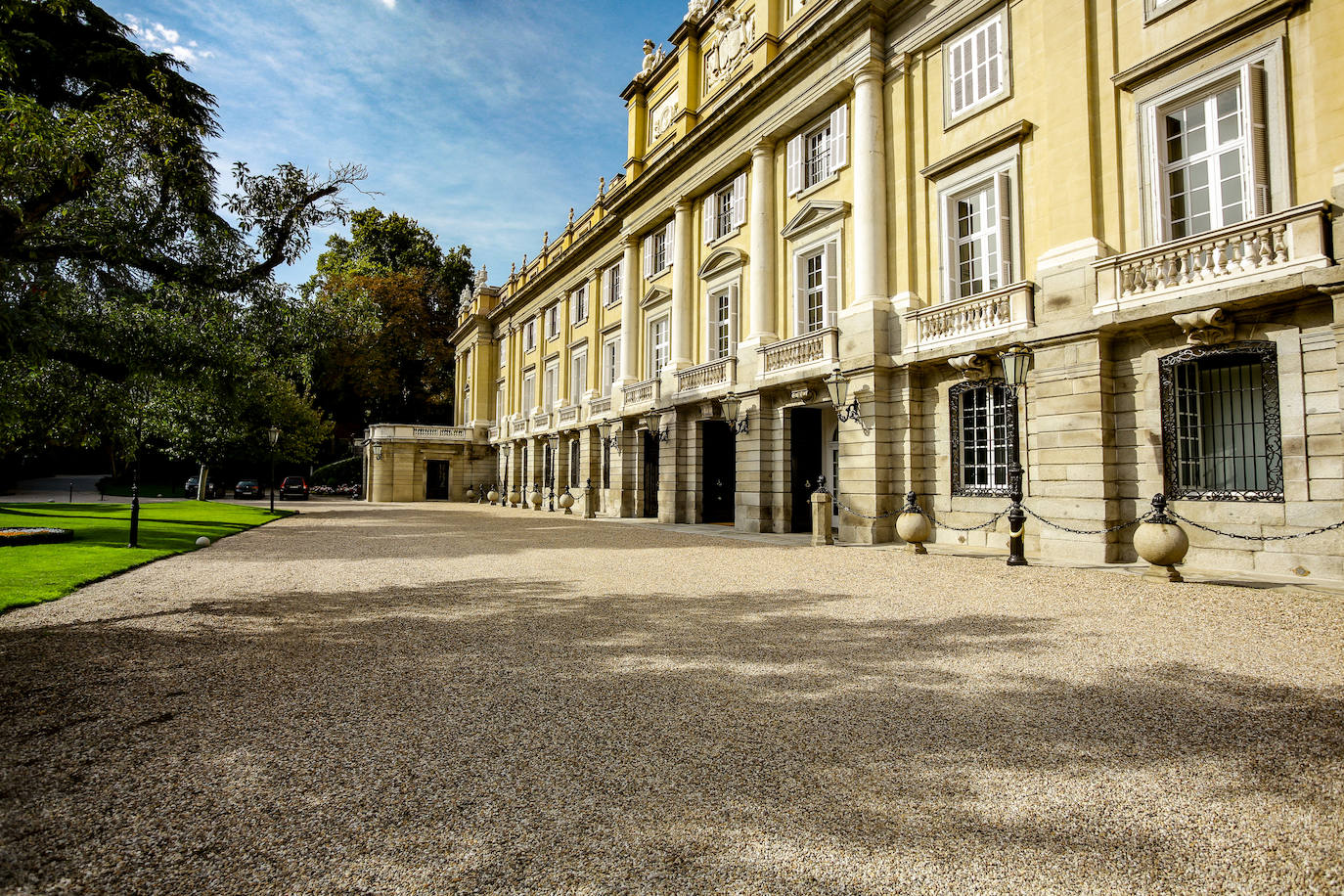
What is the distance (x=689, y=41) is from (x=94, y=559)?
22.7 metres

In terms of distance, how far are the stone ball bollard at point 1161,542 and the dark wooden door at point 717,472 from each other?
1380cm

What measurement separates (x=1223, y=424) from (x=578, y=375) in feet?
86.7

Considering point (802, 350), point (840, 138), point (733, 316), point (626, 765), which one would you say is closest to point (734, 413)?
point (802, 350)

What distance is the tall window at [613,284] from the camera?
29531mm

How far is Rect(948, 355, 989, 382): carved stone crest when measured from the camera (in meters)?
13.0

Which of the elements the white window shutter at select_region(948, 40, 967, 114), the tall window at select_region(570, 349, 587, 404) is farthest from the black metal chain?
the tall window at select_region(570, 349, 587, 404)

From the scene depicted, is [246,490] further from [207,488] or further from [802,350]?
[802,350]

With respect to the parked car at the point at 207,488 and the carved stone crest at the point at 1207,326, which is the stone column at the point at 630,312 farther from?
the parked car at the point at 207,488

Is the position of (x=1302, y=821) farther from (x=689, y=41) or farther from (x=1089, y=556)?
(x=689, y=41)

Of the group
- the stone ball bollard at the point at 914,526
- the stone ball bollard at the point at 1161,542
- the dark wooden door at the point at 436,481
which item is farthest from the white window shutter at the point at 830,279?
the dark wooden door at the point at 436,481

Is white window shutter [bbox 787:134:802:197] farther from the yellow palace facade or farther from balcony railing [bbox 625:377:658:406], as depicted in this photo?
balcony railing [bbox 625:377:658:406]

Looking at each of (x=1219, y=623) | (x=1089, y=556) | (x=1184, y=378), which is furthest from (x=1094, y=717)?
(x=1184, y=378)

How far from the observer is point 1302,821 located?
2873 mm

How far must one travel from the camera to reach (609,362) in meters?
30.0
